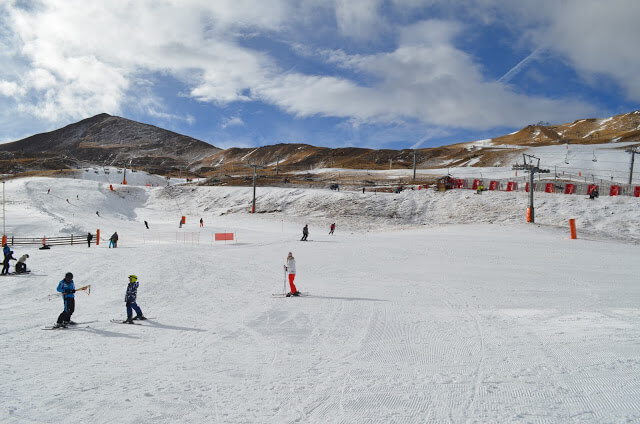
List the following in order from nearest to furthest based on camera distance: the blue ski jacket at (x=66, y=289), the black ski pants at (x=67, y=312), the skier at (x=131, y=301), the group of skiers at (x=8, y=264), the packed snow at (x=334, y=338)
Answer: the packed snow at (x=334, y=338) → the black ski pants at (x=67, y=312) → the blue ski jacket at (x=66, y=289) → the skier at (x=131, y=301) → the group of skiers at (x=8, y=264)

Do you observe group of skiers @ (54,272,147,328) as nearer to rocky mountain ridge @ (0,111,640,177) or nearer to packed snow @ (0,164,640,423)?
packed snow @ (0,164,640,423)

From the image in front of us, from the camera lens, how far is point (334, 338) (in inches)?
336

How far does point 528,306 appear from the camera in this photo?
11.0 m

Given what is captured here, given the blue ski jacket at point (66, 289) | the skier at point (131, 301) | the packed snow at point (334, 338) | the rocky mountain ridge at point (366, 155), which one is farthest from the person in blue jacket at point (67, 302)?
the rocky mountain ridge at point (366, 155)

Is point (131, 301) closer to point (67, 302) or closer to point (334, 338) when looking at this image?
point (67, 302)

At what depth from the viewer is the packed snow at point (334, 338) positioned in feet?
17.4

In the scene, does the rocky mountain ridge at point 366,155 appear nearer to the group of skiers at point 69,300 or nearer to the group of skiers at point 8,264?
the group of skiers at point 8,264

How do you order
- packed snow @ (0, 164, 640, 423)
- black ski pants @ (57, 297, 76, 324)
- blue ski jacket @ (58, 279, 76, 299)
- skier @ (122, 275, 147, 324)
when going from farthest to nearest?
skier @ (122, 275, 147, 324), blue ski jacket @ (58, 279, 76, 299), black ski pants @ (57, 297, 76, 324), packed snow @ (0, 164, 640, 423)

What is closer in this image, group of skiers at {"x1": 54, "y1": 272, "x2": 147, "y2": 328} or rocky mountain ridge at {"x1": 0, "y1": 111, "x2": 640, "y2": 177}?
group of skiers at {"x1": 54, "y1": 272, "x2": 147, "y2": 328}

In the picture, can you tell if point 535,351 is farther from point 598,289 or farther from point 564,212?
point 564,212

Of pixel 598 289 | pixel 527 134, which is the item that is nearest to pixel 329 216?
pixel 598 289

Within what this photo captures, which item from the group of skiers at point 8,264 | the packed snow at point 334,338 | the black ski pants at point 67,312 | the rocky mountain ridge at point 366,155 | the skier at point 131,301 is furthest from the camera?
the rocky mountain ridge at point 366,155

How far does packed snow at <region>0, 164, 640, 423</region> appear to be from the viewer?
17.4ft

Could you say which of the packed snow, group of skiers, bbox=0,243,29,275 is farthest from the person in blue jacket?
group of skiers, bbox=0,243,29,275
